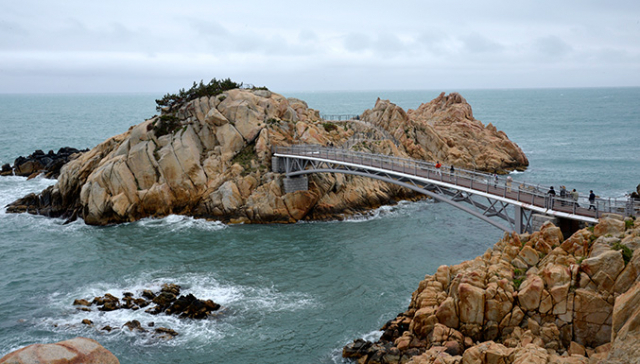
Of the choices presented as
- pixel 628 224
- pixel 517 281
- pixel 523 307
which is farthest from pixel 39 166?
pixel 628 224

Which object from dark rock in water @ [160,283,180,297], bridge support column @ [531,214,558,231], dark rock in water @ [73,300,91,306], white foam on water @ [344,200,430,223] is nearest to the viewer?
bridge support column @ [531,214,558,231]

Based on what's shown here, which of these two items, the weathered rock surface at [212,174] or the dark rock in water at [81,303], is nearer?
the dark rock in water at [81,303]

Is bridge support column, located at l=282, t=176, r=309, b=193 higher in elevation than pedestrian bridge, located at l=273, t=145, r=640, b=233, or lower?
lower

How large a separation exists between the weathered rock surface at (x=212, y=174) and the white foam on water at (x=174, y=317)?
15.1 metres

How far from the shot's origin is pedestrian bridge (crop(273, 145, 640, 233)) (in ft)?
93.9

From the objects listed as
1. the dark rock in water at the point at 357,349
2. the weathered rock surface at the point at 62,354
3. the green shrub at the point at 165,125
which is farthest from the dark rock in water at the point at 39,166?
the weathered rock surface at the point at 62,354

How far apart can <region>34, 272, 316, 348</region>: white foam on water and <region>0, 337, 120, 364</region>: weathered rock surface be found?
12.2 m

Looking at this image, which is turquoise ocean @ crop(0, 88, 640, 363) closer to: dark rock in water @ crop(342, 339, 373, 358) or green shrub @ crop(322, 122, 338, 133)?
dark rock in water @ crop(342, 339, 373, 358)

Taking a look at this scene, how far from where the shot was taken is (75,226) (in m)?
50.1

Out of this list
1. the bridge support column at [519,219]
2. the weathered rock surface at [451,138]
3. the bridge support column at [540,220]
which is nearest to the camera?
the bridge support column at [540,220]

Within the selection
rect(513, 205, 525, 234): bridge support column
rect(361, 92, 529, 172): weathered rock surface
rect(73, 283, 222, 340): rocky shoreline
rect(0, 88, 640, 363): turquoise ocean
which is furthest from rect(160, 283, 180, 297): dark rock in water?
rect(361, 92, 529, 172): weathered rock surface

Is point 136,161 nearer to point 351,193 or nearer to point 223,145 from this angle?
point 223,145

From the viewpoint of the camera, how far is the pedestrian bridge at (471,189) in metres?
28.6

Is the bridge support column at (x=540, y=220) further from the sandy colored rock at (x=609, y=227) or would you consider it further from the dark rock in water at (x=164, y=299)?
the dark rock in water at (x=164, y=299)
